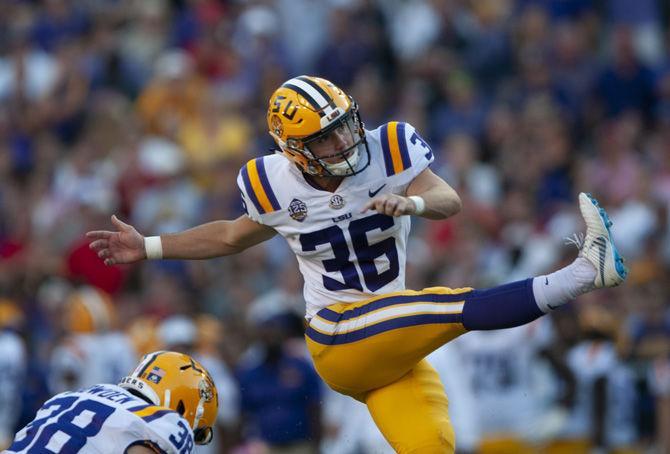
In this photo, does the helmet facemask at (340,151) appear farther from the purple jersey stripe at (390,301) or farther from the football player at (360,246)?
the purple jersey stripe at (390,301)

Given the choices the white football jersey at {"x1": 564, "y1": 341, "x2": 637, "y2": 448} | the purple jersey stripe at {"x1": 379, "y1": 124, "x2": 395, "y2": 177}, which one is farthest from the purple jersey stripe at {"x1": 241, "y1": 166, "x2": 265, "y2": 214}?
the white football jersey at {"x1": 564, "y1": 341, "x2": 637, "y2": 448}

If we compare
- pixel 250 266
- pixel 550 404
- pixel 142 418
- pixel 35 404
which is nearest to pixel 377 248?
pixel 142 418

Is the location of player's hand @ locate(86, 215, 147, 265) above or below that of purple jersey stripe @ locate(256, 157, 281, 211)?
below

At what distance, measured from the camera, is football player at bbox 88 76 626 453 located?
6371mm

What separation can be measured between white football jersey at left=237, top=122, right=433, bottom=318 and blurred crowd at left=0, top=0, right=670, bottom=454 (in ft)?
8.96

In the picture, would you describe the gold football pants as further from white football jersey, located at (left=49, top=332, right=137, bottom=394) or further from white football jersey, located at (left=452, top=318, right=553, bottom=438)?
white football jersey, located at (left=49, top=332, right=137, bottom=394)

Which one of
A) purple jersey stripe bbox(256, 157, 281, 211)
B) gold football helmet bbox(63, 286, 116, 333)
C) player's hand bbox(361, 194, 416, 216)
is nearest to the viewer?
player's hand bbox(361, 194, 416, 216)

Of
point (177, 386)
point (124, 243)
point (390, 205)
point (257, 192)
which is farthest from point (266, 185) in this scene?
point (177, 386)

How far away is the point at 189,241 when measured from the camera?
22.9 feet

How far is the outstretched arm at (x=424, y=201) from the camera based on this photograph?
5.97 meters

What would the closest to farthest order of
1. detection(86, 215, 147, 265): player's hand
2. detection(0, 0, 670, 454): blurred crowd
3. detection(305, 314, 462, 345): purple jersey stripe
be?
detection(305, 314, 462, 345): purple jersey stripe < detection(86, 215, 147, 265): player's hand < detection(0, 0, 670, 454): blurred crowd

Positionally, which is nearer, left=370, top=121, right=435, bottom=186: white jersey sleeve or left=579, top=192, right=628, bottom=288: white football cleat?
left=579, top=192, right=628, bottom=288: white football cleat

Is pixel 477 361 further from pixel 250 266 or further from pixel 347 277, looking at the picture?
pixel 347 277

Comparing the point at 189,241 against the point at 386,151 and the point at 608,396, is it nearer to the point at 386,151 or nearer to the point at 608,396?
the point at 386,151
